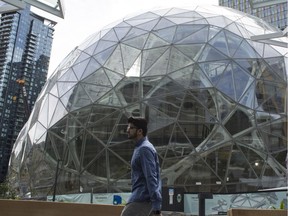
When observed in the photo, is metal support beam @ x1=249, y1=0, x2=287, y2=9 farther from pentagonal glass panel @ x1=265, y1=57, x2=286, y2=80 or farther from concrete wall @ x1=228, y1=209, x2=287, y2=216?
pentagonal glass panel @ x1=265, y1=57, x2=286, y2=80

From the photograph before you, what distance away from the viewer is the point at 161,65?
19.0m

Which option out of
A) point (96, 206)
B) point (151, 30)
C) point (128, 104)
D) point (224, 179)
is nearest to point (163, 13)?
point (151, 30)

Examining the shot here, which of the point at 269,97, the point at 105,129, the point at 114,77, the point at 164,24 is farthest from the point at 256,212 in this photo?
the point at 164,24

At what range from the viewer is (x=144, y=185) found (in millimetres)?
3328

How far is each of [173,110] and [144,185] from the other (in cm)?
1457

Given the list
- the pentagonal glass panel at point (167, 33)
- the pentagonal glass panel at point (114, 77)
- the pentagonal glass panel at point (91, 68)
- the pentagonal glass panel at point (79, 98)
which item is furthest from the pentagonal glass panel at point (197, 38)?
the pentagonal glass panel at point (79, 98)

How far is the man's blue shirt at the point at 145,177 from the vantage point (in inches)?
124

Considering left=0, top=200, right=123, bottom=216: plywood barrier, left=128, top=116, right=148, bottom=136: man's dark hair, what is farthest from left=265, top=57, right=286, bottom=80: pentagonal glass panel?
left=128, top=116, right=148, bottom=136: man's dark hair

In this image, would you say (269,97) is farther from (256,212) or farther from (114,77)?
(256,212)

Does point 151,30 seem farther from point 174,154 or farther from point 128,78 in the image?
point 174,154

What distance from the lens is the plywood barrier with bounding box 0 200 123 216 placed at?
602 centimetres

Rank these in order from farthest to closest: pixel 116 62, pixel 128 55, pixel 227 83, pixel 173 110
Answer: pixel 128 55 < pixel 116 62 < pixel 227 83 < pixel 173 110

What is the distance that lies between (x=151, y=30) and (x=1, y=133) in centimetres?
6204

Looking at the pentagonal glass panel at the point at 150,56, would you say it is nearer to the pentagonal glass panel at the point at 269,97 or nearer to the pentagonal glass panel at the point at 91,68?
the pentagonal glass panel at the point at 91,68
